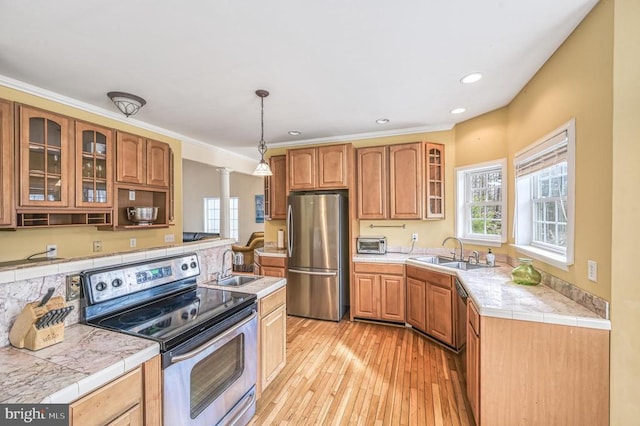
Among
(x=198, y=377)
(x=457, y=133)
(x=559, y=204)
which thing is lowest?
(x=198, y=377)

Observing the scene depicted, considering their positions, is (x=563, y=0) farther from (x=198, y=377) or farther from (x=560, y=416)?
(x=198, y=377)

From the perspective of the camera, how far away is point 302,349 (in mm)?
3012

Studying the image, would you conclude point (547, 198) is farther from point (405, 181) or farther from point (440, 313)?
point (405, 181)

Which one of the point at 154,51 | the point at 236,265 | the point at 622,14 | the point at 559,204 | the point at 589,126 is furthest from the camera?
the point at 236,265

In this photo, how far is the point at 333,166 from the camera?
12.8 feet

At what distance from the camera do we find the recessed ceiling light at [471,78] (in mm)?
2372

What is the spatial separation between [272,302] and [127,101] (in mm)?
2431

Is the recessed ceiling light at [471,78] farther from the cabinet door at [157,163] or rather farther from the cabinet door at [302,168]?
the cabinet door at [157,163]

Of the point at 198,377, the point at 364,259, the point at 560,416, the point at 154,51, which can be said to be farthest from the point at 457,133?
the point at 198,377

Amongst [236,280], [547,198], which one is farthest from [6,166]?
[547,198]

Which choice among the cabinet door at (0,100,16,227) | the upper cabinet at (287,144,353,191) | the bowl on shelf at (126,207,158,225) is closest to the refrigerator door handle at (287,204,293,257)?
the upper cabinet at (287,144,353,191)

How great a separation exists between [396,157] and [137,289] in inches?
125

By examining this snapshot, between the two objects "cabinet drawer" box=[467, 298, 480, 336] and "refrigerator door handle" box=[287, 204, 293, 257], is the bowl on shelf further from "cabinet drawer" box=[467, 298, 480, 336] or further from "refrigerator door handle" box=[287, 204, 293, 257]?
"cabinet drawer" box=[467, 298, 480, 336]

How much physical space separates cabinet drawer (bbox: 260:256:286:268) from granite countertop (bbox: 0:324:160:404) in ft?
8.99
